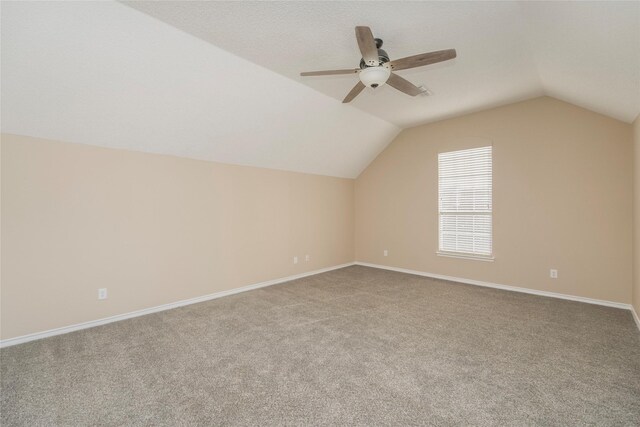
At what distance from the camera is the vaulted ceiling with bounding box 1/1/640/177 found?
204cm

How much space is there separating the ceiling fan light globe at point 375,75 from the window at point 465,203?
10.2 ft

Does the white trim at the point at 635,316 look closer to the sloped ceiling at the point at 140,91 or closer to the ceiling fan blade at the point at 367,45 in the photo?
the ceiling fan blade at the point at 367,45

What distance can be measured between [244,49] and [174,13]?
640 mm

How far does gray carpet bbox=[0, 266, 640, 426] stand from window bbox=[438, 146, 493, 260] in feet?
4.18

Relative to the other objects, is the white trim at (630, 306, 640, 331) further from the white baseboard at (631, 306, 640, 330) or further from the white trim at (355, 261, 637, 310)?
the white trim at (355, 261, 637, 310)

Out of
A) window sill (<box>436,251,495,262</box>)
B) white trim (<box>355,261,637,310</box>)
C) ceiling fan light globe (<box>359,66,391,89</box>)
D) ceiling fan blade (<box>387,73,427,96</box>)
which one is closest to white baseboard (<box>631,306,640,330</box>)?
white trim (<box>355,261,637,310</box>)

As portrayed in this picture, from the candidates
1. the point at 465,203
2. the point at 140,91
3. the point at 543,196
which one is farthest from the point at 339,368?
the point at 543,196

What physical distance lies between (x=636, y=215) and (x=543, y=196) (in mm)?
952

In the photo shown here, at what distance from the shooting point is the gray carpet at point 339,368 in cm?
175

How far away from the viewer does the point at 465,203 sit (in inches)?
187

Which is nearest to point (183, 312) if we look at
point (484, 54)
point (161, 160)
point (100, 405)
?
point (100, 405)

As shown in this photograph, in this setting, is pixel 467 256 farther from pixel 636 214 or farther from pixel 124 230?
pixel 124 230

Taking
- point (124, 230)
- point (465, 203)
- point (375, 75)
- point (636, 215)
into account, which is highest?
point (375, 75)

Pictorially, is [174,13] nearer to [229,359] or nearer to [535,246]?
[229,359]
